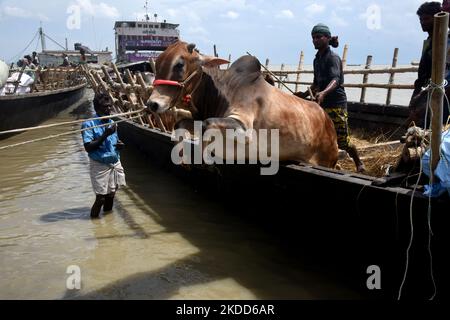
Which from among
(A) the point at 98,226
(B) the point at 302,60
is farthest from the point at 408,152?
(B) the point at 302,60

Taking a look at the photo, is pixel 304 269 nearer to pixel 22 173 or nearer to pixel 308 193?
pixel 308 193

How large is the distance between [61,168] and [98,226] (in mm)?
3822

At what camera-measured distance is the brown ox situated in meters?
3.49

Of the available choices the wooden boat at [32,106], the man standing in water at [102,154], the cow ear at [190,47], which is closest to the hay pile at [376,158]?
the cow ear at [190,47]

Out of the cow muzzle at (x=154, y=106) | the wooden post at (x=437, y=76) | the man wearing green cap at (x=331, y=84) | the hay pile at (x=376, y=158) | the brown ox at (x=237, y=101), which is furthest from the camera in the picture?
the man wearing green cap at (x=331, y=84)

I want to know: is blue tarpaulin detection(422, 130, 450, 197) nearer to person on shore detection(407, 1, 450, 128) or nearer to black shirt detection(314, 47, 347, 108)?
person on shore detection(407, 1, 450, 128)

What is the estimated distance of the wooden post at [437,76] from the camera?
92.5 inches

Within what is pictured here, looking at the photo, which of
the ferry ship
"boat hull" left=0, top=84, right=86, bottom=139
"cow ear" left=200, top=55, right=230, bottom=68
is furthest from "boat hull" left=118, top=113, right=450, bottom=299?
the ferry ship

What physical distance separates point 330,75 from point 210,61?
1.83 meters

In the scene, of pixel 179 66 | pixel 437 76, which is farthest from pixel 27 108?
pixel 437 76

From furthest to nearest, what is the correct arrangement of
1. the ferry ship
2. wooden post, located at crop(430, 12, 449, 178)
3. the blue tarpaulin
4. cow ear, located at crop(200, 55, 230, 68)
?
the ferry ship < cow ear, located at crop(200, 55, 230, 68) < the blue tarpaulin < wooden post, located at crop(430, 12, 449, 178)

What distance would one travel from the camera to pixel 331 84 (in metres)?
4.91

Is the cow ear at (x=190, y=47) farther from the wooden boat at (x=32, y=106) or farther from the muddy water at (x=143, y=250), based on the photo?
the wooden boat at (x=32, y=106)
